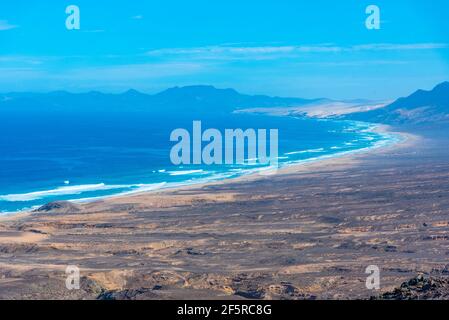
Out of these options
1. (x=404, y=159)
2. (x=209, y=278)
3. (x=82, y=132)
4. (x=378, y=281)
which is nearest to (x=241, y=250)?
(x=209, y=278)

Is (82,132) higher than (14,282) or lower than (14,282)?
higher

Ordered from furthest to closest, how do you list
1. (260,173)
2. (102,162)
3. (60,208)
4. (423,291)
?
(102,162) → (260,173) → (60,208) → (423,291)

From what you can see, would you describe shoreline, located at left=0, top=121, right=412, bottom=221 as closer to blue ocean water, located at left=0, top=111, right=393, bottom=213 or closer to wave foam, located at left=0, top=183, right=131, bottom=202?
blue ocean water, located at left=0, top=111, right=393, bottom=213

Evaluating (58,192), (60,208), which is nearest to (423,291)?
(60,208)

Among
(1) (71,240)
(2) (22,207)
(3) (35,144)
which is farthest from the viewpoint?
(3) (35,144)

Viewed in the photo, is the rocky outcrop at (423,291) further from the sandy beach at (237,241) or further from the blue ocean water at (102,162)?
the blue ocean water at (102,162)

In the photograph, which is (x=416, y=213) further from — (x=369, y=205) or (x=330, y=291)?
(x=330, y=291)

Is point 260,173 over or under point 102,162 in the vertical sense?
under

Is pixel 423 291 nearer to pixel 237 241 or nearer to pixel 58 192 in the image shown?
pixel 237 241
